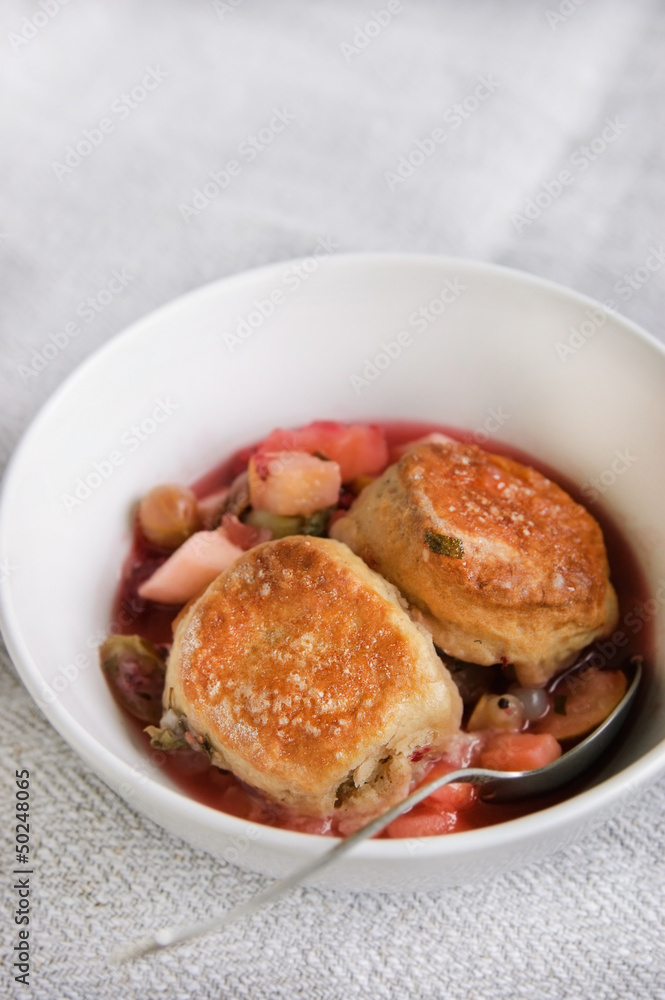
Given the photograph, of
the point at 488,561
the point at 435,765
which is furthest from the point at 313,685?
the point at 488,561

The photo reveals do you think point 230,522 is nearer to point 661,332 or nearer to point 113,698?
point 113,698

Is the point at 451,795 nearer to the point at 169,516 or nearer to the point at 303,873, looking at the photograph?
the point at 303,873

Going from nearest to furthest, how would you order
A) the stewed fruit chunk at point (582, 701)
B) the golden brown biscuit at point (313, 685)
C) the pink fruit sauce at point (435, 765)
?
the golden brown biscuit at point (313, 685) → the pink fruit sauce at point (435, 765) → the stewed fruit chunk at point (582, 701)

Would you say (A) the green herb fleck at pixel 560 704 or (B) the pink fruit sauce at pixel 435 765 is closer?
(B) the pink fruit sauce at pixel 435 765

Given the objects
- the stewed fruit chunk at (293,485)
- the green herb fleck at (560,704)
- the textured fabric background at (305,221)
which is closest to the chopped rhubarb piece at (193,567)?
the stewed fruit chunk at (293,485)

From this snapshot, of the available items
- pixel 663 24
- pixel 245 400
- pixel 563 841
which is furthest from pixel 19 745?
pixel 663 24

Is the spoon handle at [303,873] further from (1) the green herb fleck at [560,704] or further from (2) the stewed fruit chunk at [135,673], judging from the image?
(2) the stewed fruit chunk at [135,673]
